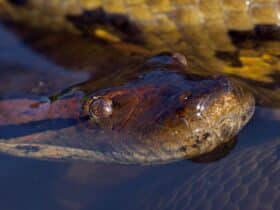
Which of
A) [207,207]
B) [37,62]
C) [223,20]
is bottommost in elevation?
[207,207]


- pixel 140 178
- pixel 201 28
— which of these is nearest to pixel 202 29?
pixel 201 28

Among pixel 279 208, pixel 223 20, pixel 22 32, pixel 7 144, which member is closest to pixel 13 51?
pixel 22 32

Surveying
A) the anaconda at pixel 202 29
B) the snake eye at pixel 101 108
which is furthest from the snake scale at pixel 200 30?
the snake eye at pixel 101 108

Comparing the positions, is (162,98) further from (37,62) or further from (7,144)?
(37,62)

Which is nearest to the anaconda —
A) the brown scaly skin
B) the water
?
the water

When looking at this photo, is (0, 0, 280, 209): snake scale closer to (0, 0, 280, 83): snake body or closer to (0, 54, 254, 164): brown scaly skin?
(0, 0, 280, 83): snake body

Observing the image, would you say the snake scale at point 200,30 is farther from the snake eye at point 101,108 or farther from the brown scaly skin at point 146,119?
the snake eye at point 101,108
